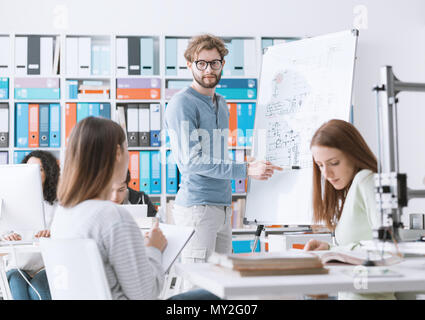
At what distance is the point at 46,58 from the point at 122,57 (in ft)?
1.87

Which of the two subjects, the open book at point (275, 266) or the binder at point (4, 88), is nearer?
the open book at point (275, 266)

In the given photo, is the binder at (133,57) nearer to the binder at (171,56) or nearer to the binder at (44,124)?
the binder at (171,56)

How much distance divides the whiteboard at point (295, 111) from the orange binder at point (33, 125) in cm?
194

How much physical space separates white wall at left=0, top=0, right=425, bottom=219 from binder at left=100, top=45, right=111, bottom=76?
0.87 ft

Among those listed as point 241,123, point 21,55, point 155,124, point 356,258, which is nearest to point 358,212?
point 356,258

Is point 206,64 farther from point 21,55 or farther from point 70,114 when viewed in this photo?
point 21,55

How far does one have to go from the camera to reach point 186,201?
2.24 m

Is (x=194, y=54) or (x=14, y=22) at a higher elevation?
(x=14, y=22)

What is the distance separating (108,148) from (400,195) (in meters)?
0.72

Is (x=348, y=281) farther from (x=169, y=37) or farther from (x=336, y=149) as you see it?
(x=169, y=37)

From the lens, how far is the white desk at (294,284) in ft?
3.17

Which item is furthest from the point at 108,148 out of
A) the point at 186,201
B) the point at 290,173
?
the point at 290,173

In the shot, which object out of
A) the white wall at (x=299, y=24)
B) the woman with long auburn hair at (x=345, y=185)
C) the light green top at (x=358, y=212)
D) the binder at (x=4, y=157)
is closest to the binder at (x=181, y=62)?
the white wall at (x=299, y=24)

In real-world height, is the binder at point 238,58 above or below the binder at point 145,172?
above
